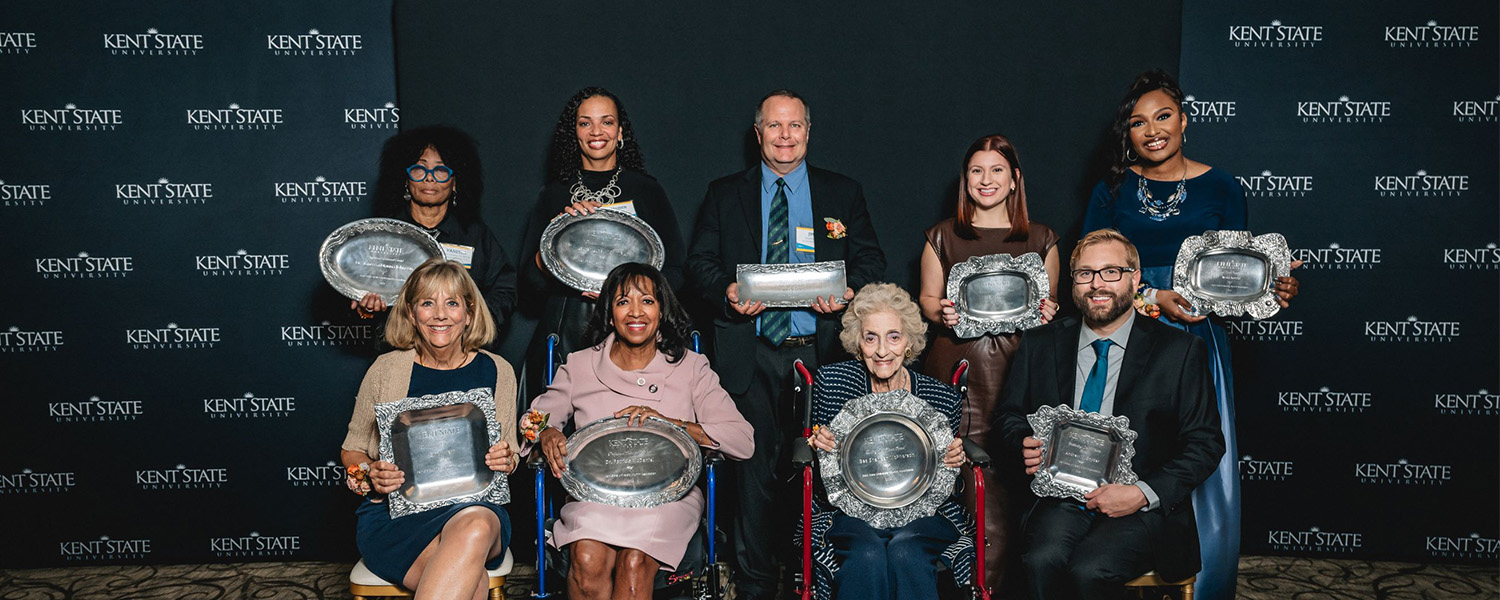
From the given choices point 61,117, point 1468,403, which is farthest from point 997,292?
point 61,117

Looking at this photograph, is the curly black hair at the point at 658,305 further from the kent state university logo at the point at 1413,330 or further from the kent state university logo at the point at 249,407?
the kent state university logo at the point at 1413,330

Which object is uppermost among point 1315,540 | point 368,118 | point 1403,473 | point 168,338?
point 368,118

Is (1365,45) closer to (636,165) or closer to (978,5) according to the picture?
(978,5)

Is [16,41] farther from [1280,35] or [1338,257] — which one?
[1338,257]

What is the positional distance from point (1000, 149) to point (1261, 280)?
1149 millimetres

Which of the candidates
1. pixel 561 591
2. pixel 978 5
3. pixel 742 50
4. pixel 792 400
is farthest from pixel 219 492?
pixel 978 5

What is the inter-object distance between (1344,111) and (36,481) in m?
7.01

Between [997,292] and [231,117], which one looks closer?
[997,292]

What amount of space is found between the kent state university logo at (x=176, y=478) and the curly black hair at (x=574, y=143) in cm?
257

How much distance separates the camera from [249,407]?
4410 millimetres

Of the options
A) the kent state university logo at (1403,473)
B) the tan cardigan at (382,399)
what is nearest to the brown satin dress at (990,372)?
the tan cardigan at (382,399)

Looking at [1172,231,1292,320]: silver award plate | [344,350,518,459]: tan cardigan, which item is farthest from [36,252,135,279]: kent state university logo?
[1172,231,1292,320]: silver award plate

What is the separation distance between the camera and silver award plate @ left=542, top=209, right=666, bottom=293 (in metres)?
3.48

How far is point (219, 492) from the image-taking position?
4457 mm
